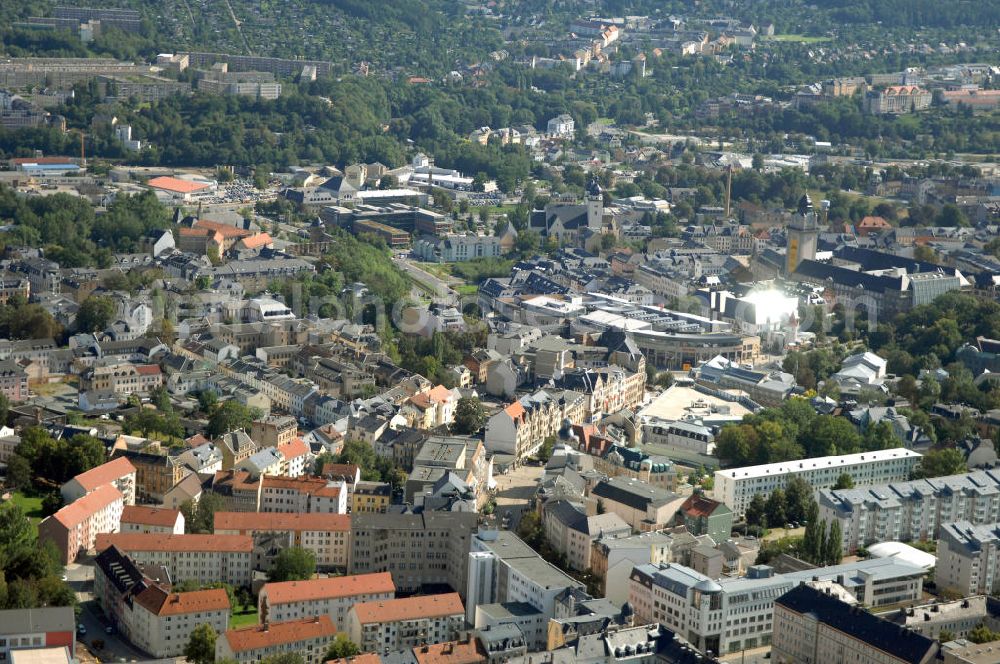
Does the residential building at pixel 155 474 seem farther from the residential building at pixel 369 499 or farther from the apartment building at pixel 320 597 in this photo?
the apartment building at pixel 320 597

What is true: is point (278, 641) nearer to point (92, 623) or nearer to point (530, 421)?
→ point (92, 623)

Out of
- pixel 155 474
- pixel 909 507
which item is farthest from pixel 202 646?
pixel 909 507

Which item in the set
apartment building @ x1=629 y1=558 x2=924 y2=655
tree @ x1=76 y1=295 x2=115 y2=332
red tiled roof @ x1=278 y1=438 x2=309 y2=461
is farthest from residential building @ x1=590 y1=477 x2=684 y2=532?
tree @ x1=76 y1=295 x2=115 y2=332

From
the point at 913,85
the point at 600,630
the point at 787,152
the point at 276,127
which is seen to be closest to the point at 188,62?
the point at 276,127

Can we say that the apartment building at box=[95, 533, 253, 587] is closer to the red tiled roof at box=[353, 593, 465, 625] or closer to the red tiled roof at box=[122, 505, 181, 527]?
the red tiled roof at box=[122, 505, 181, 527]

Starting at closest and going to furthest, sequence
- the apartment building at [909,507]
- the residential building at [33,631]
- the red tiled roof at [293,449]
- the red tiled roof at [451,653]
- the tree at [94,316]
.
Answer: the residential building at [33,631]
the red tiled roof at [451,653]
the apartment building at [909,507]
the red tiled roof at [293,449]
the tree at [94,316]

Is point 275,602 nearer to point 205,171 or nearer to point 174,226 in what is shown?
point 174,226

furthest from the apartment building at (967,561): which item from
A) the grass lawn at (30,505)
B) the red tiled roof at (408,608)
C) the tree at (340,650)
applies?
the grass lawn at (30,505)
